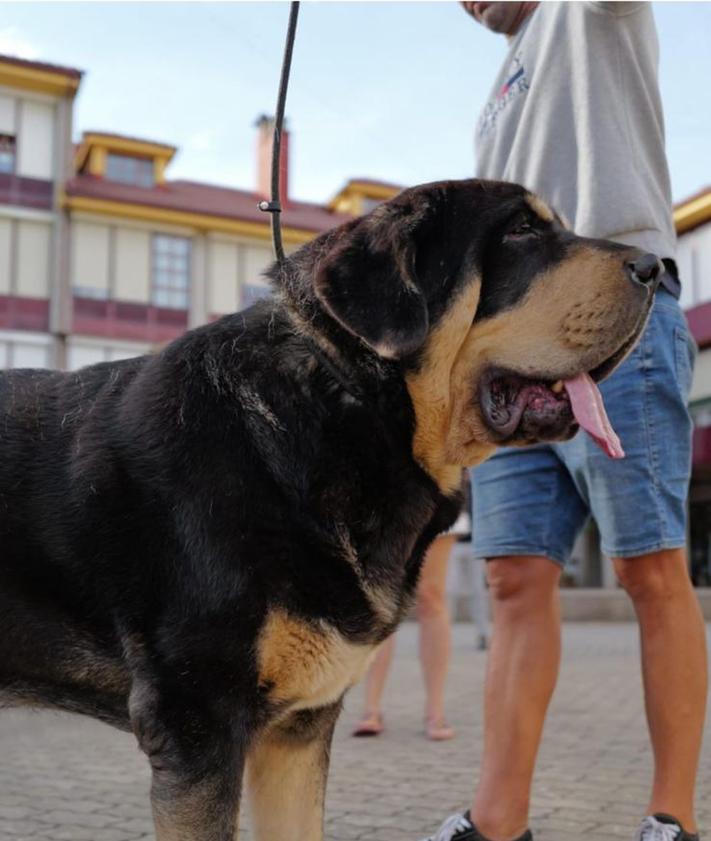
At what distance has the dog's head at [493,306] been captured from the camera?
2.85 meters

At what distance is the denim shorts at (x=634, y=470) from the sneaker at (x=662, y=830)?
0.87 meters

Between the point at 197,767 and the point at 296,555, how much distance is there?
22.2 inches

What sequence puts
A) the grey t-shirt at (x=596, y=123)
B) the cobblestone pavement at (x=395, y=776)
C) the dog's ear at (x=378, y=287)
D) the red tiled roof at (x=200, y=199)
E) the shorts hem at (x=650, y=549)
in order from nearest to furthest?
1. the dog's ear at (x=378, y=287)
2. the shorts hem at (x=650, y=549)
3. the grey t-shirt at (x=596, y=123)
4. the cobblestone pavement at (x=395, y=776)
5. the red tiled roof at (x=200, y=199)

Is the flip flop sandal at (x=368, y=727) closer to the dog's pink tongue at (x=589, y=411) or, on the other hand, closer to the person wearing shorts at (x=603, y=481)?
the person wearing shorts at (x=603, y=481)

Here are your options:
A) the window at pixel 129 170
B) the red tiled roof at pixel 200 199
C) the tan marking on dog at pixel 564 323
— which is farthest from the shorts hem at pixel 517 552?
the window at pixel 129 170

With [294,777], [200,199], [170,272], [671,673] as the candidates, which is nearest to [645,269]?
[671,673]

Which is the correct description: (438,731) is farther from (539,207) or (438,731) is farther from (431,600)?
(539,207)

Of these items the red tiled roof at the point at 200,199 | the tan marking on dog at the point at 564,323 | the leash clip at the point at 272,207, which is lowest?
the tan marking on dog at the point at 564,323

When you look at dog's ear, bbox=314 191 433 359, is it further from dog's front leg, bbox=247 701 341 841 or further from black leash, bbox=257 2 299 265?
dog's front leg, bbox=247 701 341 841

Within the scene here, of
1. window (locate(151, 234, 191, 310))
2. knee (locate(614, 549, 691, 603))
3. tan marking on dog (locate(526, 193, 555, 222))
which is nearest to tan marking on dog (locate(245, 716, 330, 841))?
knee (locate(614, 549, 691, 603))

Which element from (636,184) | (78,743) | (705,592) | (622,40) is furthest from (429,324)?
(705,592)

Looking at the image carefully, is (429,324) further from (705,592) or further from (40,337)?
(40,337)

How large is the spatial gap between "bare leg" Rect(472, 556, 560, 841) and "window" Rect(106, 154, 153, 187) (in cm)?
3050

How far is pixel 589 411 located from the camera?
117 inches
